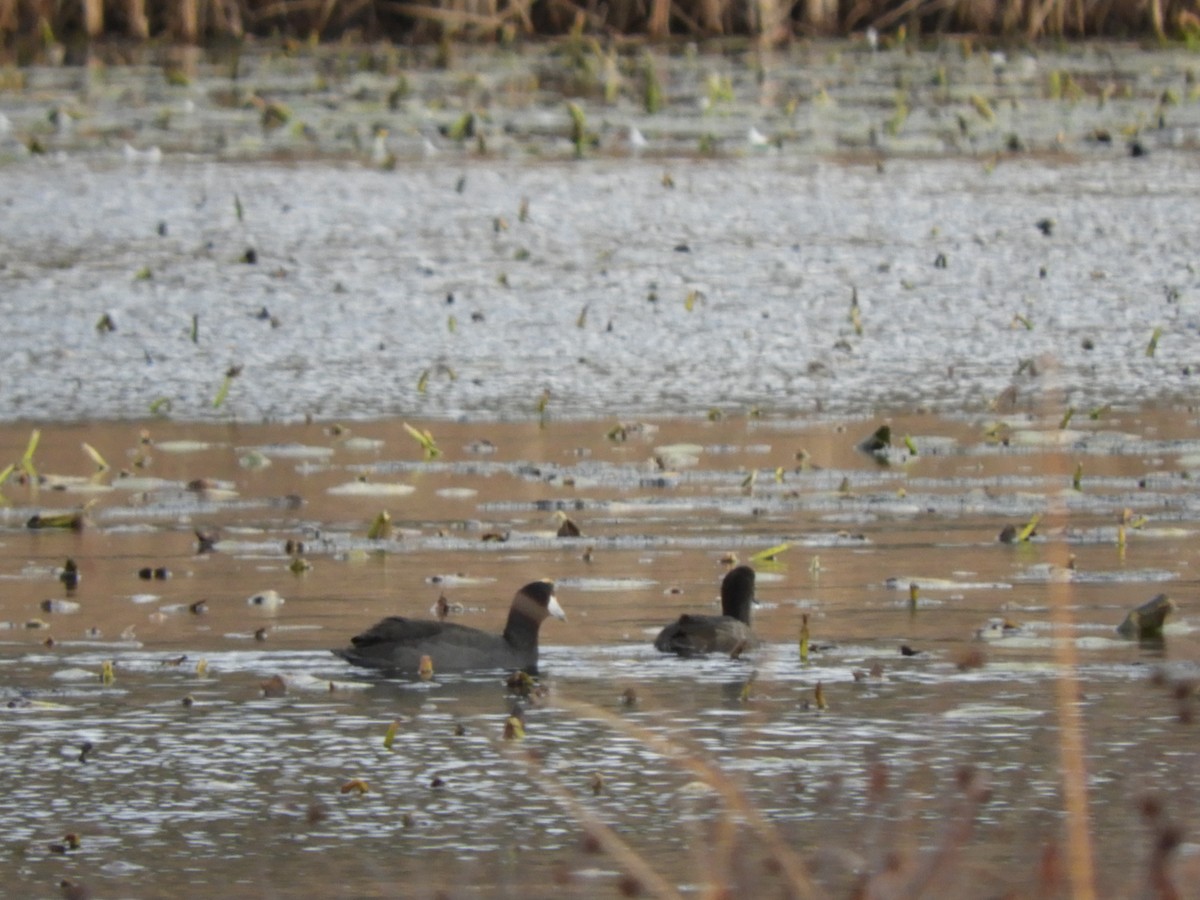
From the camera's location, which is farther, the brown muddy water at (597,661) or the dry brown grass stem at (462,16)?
the dry brown grass stem at (462,16)

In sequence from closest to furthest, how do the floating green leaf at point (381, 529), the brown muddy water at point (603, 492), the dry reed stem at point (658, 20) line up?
the brown muddy water at point (603, 492) < the floating green leaf at point (381, 529) < the dry reed stem at point (658, 20)

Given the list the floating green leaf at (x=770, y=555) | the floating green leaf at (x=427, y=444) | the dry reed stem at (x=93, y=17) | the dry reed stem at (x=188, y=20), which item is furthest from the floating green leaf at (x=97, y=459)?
the dry reed stem at (x=93, y=17)

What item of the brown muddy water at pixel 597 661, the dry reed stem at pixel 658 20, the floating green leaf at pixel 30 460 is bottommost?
the brown muddy water at pixel 597 661

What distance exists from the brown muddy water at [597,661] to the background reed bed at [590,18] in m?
15.7

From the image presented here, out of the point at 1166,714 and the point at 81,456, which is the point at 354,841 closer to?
the point at 1166,714

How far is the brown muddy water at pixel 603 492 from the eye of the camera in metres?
4.99

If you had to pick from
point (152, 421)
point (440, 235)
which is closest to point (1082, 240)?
point (440, 235)

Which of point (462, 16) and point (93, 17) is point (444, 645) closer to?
point (462, 16)

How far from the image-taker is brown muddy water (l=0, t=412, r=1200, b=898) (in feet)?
15.8

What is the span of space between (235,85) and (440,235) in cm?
811

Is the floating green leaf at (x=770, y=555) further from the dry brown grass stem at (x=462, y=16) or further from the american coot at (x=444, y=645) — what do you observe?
the dry brown grass stem at (x=462, y=16)

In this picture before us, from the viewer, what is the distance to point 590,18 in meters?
26.0

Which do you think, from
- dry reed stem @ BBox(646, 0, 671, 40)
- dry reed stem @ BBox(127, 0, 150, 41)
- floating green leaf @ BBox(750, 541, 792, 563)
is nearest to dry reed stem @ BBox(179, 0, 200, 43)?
dry reed stem @ BBox(127, 0, 150, 41)

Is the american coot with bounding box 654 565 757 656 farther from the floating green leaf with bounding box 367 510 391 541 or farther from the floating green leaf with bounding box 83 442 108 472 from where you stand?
the floating green leaf with bounding box 83 442 108 472
